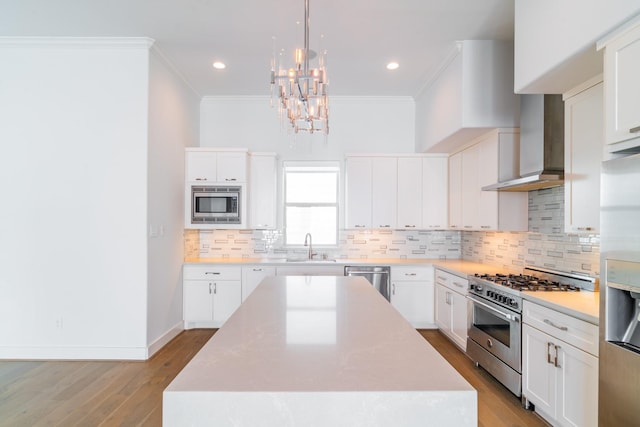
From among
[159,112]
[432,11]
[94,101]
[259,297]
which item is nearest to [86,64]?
[94,101]

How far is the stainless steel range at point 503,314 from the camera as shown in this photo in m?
2.66

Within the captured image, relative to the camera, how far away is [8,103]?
137 inches

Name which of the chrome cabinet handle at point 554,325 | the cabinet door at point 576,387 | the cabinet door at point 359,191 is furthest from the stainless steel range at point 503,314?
the cabinet door at point 359,191

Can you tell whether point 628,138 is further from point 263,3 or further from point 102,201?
point 102,201

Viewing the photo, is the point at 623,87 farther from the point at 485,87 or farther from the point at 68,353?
the point at 68,353

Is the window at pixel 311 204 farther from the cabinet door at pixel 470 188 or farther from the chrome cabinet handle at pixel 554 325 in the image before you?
the chrome cabinet handle at pixel 554 325

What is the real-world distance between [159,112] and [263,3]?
169cm

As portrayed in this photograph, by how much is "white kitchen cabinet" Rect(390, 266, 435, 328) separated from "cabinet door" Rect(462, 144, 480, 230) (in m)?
0.82

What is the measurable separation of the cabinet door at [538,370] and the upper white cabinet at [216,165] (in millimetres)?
3539

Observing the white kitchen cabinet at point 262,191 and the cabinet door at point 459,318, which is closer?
the cabinet door at point 459,318

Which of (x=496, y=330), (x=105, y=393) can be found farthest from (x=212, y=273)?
(x=496, y=330)

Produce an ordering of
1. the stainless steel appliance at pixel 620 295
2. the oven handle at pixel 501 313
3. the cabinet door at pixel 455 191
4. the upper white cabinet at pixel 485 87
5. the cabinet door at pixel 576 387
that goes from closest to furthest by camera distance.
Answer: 1. the stainless steel appliance at pixel 620 295
2. the cabinet door at pixel 576 387
3. the oven handle at pixel 501 313
4. the upper white cabinet at pixel 485 87
5. the cabinet door at pixel 455 191

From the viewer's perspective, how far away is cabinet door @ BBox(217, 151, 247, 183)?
4625mm

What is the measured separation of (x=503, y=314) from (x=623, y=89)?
1767mm
